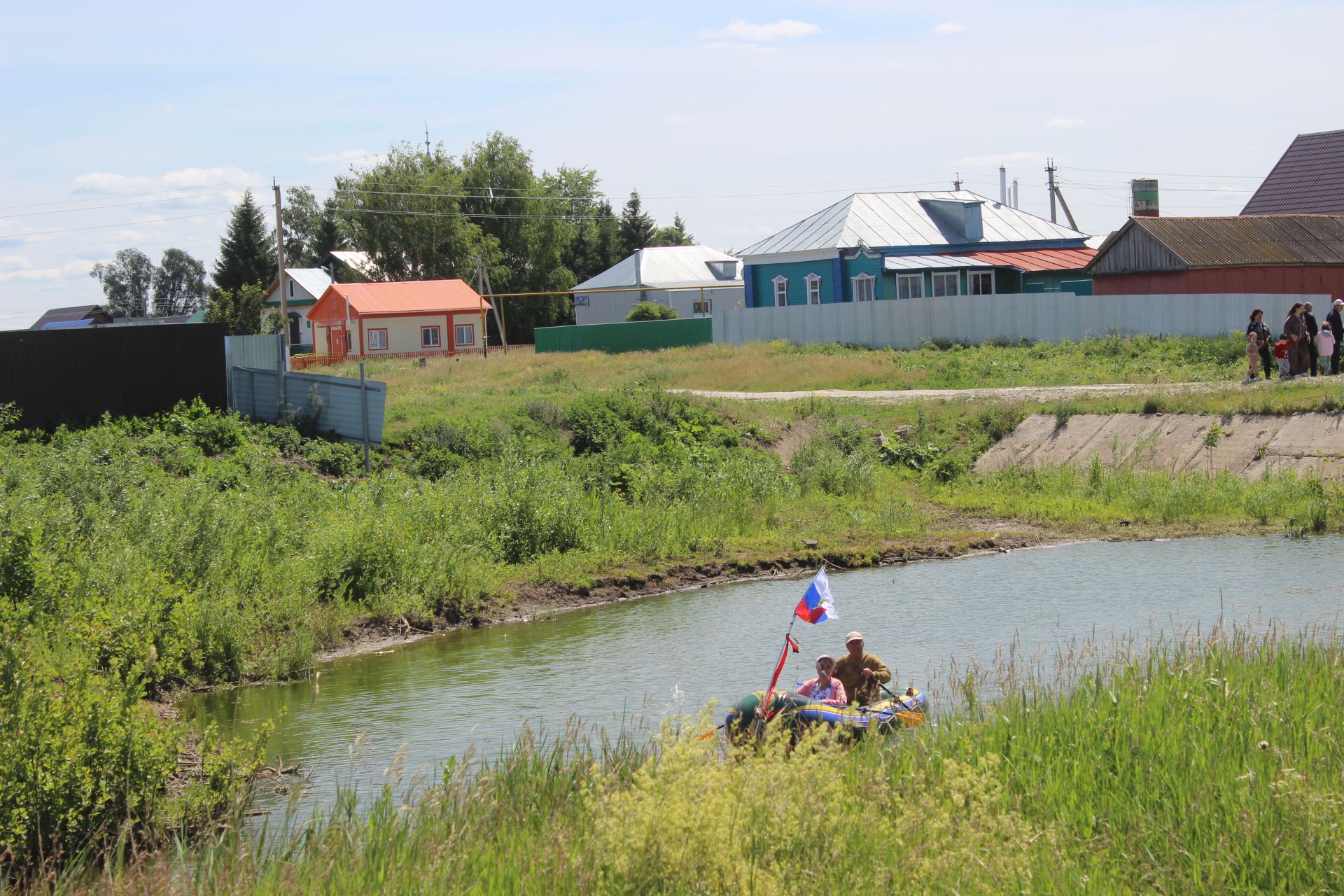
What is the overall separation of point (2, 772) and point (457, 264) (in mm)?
78828

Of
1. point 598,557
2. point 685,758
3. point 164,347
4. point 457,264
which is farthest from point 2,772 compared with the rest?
point 457,264

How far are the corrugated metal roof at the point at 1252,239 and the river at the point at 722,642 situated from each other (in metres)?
23.6

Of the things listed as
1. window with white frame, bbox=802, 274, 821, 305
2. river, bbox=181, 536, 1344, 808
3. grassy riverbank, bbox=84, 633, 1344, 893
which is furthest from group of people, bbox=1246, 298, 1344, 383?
window with white frame, bbox=802, 274, 821, 305

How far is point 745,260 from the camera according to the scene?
5844cm

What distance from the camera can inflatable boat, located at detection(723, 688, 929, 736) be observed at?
10.3 meters

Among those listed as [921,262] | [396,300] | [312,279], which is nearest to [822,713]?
[921,262]

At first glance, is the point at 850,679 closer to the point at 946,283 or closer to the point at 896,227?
the point at 946,283

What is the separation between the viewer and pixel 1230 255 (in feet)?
136

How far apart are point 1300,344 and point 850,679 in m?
20.3

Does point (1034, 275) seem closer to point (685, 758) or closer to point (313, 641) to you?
point (313, 641)

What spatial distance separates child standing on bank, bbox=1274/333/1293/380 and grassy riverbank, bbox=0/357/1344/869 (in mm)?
1612

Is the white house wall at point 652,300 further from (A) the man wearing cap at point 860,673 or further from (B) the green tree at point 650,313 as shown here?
(A) the man wearing cap at point 860,673

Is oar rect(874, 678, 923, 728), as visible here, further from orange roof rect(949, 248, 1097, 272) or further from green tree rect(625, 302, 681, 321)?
green tree rect(625, 302, 681, 321)

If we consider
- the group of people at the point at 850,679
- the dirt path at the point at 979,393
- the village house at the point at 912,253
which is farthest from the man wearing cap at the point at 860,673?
the village house at the point at 912,253
